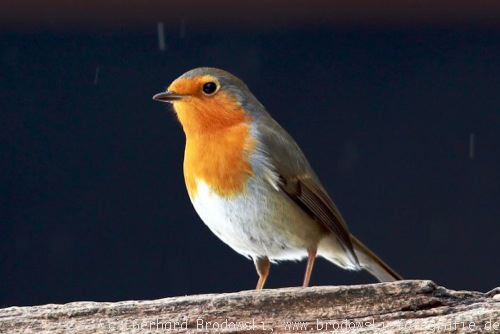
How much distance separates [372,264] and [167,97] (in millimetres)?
940

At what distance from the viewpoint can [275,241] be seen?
2.93m

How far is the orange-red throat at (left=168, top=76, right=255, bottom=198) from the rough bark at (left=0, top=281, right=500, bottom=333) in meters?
0.47

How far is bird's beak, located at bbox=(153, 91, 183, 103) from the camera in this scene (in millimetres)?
2947

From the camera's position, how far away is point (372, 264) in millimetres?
3180

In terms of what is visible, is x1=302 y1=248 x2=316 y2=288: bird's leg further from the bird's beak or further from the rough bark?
the bird's beak

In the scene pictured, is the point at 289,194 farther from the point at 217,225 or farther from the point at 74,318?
the point at 74,318

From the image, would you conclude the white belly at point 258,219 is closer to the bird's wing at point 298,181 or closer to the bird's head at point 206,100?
the bird's wing at point 298,181

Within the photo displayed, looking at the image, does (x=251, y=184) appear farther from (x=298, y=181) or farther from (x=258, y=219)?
(x=298, y=181)

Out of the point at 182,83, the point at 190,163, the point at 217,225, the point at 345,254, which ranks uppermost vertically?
the point at 182,83

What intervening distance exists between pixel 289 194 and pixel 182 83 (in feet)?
1.70

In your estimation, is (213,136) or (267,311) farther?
(213,136)

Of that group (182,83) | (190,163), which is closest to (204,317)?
(190,163)

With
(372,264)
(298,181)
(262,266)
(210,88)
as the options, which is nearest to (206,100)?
(210,88)

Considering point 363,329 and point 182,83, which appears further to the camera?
point 182,83
